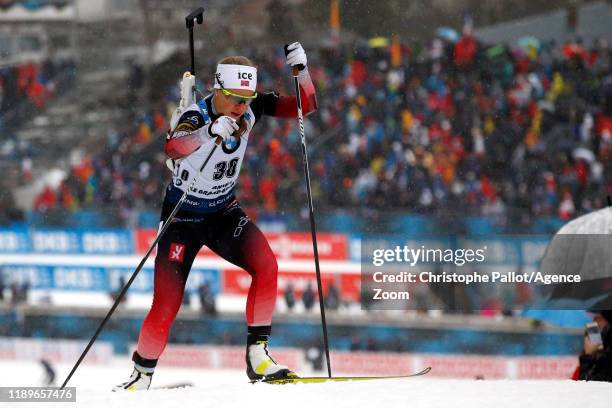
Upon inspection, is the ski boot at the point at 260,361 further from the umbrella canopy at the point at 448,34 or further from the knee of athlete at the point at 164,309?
the umbrella canopy at the point at 448,34

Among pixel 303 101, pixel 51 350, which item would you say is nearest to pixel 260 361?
pixel 303 101

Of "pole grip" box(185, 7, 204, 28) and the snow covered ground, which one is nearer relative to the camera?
the snow covered ground

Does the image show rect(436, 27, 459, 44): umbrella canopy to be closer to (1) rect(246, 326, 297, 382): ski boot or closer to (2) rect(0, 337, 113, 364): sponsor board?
(2) rect(0, 337, 113, 364): sponsor board

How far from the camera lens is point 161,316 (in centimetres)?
567

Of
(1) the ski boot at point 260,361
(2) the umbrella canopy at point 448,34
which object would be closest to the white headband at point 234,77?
(1) the ski boot at point 260,361

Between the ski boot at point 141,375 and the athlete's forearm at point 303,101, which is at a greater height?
the athlete's forearm at point 303,101

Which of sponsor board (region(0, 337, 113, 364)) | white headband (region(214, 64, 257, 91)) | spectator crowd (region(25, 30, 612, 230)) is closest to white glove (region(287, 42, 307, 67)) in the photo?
white headband (region(214, 64, 257, 91))

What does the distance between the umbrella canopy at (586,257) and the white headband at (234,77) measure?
10.2 feet

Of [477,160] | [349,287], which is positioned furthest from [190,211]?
[477,160]

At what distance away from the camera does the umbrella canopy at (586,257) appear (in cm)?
739

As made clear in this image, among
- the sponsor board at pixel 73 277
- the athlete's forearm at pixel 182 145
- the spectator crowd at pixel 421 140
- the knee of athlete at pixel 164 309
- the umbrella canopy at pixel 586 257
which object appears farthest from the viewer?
the spectator crowd at pixel 421 140

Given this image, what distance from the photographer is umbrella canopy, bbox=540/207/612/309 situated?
7.39 m

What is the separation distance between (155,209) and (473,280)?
17.7 feet

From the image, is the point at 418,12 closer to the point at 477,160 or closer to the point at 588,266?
the point at 477,160
